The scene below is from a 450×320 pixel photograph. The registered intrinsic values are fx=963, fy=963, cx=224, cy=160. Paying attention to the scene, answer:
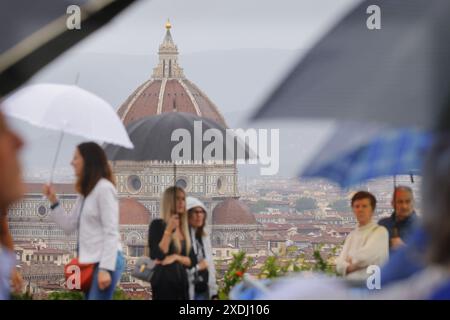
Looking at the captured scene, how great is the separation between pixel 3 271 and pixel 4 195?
0.27 meters

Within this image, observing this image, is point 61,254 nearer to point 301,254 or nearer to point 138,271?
point 138,271

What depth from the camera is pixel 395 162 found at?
173 inches

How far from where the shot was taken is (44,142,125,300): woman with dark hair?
14.2 feet

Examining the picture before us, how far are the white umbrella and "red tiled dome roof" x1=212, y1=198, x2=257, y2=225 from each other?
0.52 metres

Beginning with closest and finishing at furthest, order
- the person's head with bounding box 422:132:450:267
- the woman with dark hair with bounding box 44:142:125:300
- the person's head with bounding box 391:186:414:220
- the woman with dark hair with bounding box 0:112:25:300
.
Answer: the person's head with bounding box 422:132:450:267 < the woman with dark hair with bounding box 0:112:25:300 < the woman with dark hair with bounding box 44:142:125:300 < the person's head with bounding box 391:186:414:220

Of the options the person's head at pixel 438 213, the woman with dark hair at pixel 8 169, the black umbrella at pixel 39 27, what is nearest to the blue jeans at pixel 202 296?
the black umbrella at pixel 39 27

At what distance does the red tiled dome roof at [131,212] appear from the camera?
174 inches

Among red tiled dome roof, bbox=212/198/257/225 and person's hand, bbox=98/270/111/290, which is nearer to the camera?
person's hand, bbox=98/270/111/290

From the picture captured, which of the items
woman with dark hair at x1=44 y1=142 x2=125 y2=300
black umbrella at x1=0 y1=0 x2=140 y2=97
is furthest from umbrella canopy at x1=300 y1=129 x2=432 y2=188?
black umbrella at x1=0 y1=0 x2=140 y2=97

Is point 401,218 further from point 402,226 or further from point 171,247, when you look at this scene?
point 171,247

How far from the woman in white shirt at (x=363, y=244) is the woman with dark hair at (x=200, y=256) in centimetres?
59

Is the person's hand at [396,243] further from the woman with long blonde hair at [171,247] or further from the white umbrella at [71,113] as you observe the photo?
the white umbrella at [71,113]
